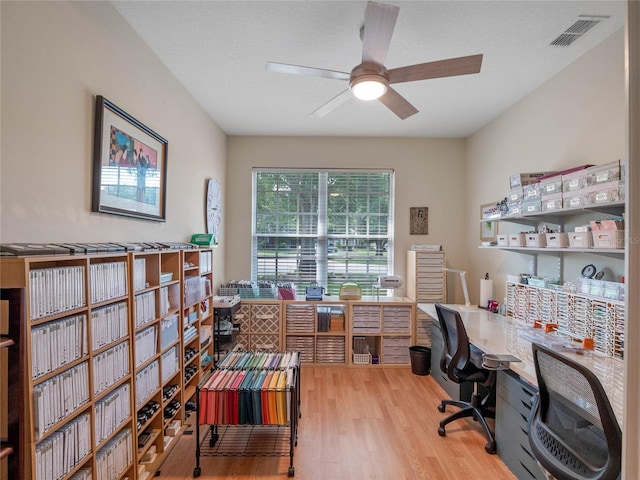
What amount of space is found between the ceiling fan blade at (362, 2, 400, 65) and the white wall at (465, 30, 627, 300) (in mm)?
1268

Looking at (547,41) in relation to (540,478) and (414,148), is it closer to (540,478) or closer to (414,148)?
(414,148)

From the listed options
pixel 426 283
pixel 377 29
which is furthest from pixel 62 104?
pixel 426 283

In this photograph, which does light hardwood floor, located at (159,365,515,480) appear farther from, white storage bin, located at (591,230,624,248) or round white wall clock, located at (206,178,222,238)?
round white wall clock, located at (206,178,222,238)

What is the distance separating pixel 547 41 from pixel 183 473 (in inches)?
147

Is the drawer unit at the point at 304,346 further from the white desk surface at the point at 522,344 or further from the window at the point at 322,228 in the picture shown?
the white desk surface at the point at 522,344

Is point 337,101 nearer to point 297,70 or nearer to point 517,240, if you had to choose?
point 297,70

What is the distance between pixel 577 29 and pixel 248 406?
3.18m

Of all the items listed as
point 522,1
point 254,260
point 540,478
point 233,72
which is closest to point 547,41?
point 522,1

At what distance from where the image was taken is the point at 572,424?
4.71 feet

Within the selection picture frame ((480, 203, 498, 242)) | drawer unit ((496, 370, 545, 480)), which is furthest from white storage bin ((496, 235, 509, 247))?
drawer unit ((496, 370, 545, 480))

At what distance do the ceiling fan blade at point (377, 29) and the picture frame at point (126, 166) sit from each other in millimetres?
1459

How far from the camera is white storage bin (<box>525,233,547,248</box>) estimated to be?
7.71ft

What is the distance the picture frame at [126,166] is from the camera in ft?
5.58

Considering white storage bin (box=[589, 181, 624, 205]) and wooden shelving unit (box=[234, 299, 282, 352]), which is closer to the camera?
white storage bin (box=[589, 181, 624, 205])
